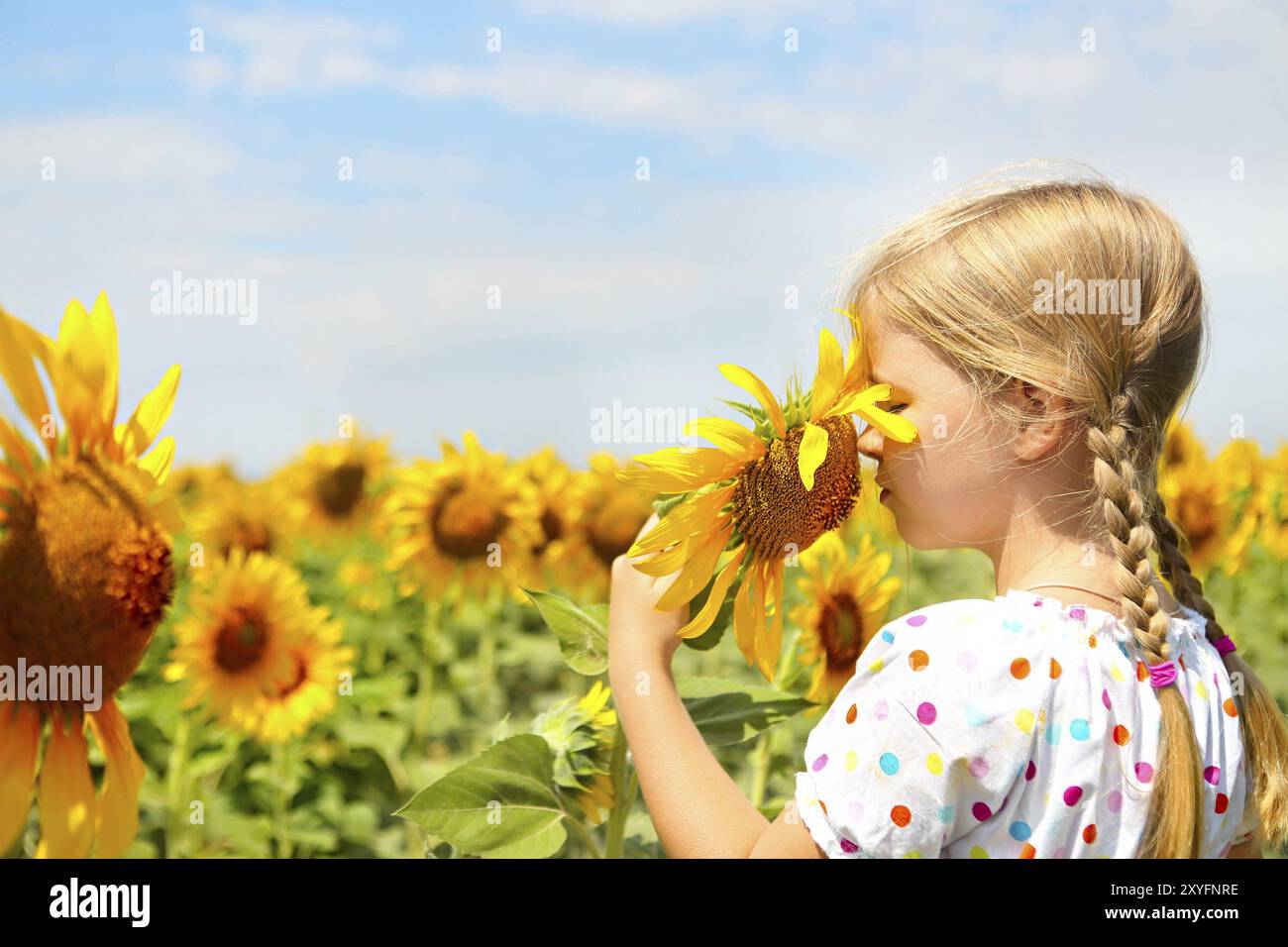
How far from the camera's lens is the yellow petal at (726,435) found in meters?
1.12

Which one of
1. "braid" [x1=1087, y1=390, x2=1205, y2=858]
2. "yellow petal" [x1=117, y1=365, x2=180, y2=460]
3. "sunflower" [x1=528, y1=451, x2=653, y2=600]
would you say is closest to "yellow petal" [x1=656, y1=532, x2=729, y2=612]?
"braid" [x1=1087, y1=390, x2=1205, y2=858]

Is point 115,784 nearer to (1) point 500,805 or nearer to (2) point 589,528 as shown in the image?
(1) point 500,805

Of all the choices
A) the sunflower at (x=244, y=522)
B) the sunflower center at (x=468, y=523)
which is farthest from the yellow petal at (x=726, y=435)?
the sunflower at (x=244, y=522)

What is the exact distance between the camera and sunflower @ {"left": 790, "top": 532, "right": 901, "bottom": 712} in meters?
1.58

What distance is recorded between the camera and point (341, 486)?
3.43 meters

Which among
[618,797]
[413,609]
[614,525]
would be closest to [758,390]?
[618,797]

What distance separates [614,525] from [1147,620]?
1.79 meters

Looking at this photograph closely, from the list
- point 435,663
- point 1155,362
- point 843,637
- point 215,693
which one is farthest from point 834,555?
point 435,663

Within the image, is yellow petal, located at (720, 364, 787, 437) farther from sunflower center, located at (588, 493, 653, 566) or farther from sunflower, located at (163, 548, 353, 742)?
sunflower center, located at (588, 493, 653, 566)

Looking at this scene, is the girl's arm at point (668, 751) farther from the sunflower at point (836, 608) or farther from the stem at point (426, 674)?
the stem at point (426, 674)

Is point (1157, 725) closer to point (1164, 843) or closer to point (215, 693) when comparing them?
point (1164, 843)

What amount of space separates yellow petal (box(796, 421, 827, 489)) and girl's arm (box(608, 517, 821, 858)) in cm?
17

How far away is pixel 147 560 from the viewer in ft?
3.40

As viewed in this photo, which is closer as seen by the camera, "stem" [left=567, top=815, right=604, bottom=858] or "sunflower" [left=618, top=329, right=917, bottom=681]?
"sunflower" [left=618, top=329, right=917, bottom=681]
